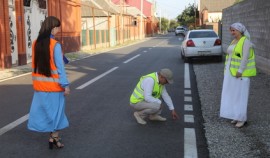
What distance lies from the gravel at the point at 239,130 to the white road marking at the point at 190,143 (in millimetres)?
205

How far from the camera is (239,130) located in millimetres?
6582

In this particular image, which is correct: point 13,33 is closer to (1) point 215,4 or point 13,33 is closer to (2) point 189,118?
(2) point 189,118

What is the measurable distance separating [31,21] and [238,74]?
16.7m

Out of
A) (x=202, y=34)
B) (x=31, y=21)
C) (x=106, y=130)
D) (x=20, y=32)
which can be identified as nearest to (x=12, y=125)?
(x=106, y=130)

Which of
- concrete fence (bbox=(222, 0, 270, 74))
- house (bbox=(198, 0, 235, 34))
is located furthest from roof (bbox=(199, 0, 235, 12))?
concrete fence (bbox=(222, 0, 270, 74))

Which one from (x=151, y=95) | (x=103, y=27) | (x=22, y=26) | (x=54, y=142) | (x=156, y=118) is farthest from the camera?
(x=103, y=27)

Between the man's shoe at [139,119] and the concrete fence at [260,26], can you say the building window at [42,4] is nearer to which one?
the concrete fence at [260,26]

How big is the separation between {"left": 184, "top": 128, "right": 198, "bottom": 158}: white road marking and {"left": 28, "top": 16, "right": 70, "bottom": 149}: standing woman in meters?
1.70

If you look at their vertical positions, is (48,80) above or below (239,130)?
above

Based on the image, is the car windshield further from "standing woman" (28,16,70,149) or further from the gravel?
"standing woman" (28,16,70,149)

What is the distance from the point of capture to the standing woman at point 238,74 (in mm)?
6617

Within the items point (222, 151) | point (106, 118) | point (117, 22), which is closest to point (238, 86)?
point (222, 151)

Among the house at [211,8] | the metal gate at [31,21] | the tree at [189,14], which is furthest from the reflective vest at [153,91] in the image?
the tree at [189,14]

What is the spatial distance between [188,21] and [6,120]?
96.4m
